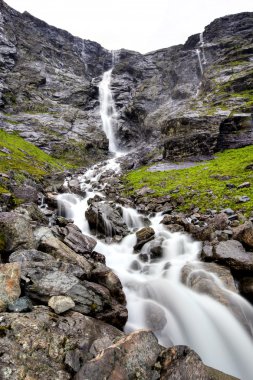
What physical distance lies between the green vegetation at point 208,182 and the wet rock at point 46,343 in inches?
469

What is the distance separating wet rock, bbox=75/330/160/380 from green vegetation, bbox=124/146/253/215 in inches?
445

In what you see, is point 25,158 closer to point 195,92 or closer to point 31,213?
point 31,213

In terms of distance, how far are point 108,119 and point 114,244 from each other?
195 feet

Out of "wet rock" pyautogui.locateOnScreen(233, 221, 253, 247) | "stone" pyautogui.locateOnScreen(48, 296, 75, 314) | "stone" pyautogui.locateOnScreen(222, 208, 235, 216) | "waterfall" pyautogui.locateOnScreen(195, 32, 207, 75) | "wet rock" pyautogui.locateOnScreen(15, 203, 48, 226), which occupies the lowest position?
"stone" pyautogui.locateOnScreen(222, 208, 235, 216)

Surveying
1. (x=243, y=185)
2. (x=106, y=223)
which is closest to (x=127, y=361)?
(x=106, y=223)

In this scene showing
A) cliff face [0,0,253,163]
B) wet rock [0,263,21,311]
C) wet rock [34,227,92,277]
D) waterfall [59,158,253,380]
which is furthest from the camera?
cliff face [0,0,253,163]

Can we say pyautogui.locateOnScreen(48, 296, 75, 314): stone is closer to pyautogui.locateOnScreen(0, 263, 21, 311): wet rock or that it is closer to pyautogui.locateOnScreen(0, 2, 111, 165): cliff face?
pyautogui.locateOnScreen(0, 263, 21, 311): wet rock

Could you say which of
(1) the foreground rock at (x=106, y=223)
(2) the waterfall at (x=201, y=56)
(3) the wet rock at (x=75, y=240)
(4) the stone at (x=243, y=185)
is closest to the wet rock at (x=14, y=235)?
(3) the wet rock at (x=75, y=240)

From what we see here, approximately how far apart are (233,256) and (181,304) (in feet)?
9.61

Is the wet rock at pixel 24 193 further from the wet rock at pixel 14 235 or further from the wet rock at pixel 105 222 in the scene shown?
the wet rock at pixel 14 235

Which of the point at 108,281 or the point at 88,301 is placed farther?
the point at 108,281

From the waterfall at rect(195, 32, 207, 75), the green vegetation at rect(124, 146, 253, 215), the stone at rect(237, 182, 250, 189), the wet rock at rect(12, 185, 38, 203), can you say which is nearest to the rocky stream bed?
the green vegetation at rect(124, 146, 253, 215)

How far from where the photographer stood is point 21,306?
6.55 meters

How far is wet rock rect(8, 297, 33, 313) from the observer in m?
6.44
